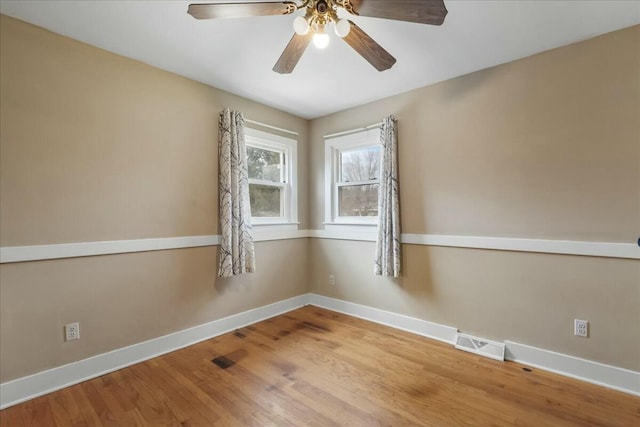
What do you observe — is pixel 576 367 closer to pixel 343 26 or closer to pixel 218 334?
pixel 343 26

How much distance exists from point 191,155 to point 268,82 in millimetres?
1033

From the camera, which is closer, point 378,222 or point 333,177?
point 378,222

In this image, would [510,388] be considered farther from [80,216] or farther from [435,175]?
[80,216]

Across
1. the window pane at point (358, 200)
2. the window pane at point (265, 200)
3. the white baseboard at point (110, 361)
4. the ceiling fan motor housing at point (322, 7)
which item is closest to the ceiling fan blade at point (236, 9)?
the ceiling fan motor housing at point (322, 7)

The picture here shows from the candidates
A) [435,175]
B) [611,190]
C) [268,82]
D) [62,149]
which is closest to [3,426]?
[62,149]

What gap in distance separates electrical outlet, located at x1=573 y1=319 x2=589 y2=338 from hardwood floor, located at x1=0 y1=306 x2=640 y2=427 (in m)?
0.34

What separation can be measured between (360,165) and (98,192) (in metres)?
2.62

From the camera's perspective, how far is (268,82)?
287 cm

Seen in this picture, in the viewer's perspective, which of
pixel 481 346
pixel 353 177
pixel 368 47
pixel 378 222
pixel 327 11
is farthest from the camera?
pixel 353 177

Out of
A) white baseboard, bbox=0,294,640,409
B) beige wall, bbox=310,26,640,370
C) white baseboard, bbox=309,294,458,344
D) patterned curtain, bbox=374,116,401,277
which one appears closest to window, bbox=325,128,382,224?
patterned curtain, bbox=374,116,401,277

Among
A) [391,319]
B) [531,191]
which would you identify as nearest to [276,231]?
[391,319]

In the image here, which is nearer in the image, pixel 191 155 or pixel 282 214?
pixel 191 155

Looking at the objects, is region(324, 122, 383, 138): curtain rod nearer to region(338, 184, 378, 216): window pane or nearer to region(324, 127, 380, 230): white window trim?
region(324, 127, 380, 230): white window trim

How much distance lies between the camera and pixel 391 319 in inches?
125
